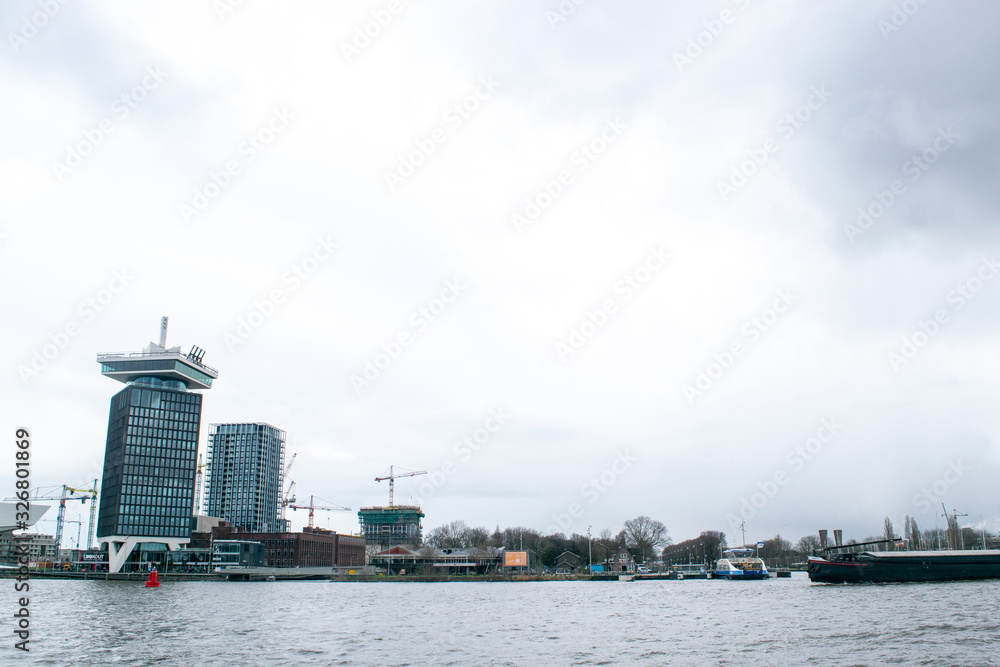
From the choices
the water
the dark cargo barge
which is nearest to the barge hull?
the dark cargo barge

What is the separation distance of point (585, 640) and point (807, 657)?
46.5ft

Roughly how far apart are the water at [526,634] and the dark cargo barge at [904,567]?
43.4 meters

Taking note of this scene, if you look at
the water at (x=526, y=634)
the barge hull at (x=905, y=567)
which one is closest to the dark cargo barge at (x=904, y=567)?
the barge hull at (x=905, y=567)

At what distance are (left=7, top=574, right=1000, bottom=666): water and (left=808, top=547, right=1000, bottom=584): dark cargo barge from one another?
43.4 metres

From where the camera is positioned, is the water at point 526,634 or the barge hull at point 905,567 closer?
the water at point 526,634

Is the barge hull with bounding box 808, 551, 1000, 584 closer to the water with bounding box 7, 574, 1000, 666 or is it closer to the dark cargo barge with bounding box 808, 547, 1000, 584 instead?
the dark cargo barge with bounding box 808, 547, 1000, 584

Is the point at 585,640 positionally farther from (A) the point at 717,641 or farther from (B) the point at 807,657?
(B) the point at 807,657

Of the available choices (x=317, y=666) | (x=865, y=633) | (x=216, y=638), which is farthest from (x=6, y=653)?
(x=865, y=633)

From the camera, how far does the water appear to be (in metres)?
38.6

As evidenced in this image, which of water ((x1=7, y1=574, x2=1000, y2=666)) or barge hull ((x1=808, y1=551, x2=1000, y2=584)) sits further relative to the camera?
barge hull ((x1=808, y1=551, x2=1000, y2=584))

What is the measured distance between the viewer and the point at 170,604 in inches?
3228

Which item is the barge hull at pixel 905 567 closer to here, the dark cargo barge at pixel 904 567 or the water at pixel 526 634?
the dark cargo barge at pixel 904 567

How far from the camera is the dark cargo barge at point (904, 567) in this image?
388 ft

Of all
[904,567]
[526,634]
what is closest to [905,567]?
[904,567]
